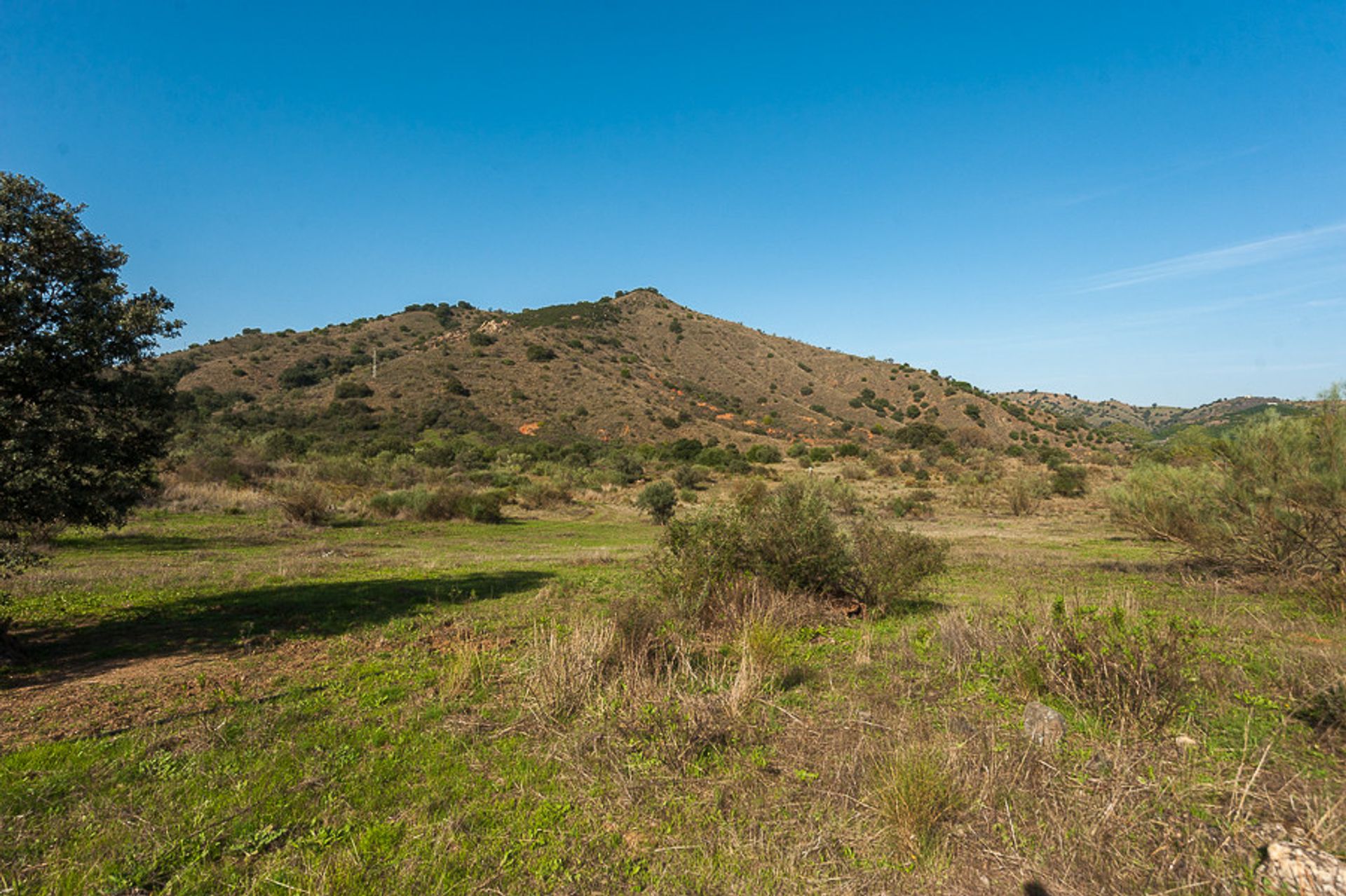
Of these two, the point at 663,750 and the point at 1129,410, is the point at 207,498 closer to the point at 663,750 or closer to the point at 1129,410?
the point at 663,750

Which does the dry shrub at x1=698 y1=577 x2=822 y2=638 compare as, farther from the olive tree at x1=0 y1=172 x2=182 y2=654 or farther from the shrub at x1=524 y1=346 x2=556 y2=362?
the shrub at x1=524 y1=346 x2=556 y2=362

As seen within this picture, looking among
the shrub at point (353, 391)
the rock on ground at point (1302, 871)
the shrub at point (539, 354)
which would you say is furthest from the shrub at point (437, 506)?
the shrub at point (539, 354)

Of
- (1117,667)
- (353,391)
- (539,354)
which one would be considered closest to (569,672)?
(1117,667)

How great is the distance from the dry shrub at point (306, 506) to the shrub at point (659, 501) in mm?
13995

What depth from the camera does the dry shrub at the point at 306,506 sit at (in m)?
23.2

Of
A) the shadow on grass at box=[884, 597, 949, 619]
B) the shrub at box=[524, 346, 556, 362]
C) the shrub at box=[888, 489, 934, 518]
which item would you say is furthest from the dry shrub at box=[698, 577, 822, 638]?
the shrub at box=[524, 346, 556, 362]

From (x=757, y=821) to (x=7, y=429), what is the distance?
8991 millimetres

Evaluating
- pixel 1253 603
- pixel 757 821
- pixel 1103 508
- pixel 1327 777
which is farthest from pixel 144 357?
pixel 1103 508

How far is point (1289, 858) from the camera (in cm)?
324

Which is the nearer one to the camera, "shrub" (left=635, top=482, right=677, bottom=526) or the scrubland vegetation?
the scrubland vegetation

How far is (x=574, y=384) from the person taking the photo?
232 feet

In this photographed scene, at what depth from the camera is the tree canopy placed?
6844 millimetres

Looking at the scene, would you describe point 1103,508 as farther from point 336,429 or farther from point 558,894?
point 336,429

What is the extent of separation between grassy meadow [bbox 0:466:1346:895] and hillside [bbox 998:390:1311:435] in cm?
10210
